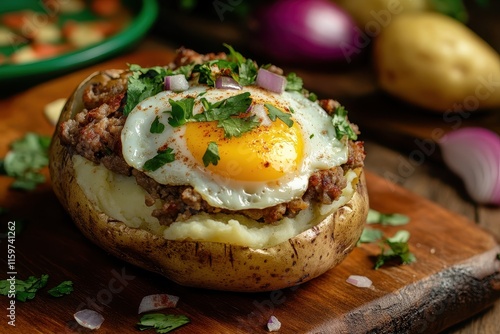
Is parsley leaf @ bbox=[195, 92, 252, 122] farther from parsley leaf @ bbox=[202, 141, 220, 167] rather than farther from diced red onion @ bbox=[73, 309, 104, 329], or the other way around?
diced red onion @ bbox=[73, 309, 104, 329]

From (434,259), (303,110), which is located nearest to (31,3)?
(303,110)

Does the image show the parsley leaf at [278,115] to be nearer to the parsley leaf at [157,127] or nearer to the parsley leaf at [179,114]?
the parsley leaf at [179,114]

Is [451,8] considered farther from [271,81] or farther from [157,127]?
[157,127]

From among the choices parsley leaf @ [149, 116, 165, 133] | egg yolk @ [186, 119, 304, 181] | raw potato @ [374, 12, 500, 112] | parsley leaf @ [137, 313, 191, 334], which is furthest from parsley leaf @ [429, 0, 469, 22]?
parsley leaf @ [137, 313, 191, 334]

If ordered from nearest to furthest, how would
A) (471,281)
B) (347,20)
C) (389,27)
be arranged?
(471,281) < (389,27) < (347,20)

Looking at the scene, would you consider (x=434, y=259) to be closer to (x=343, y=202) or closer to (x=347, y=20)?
(x=343, y=202)

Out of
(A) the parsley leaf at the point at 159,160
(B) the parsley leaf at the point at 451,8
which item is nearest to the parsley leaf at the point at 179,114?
→ (A) the parsley leaf at the point at 159,160

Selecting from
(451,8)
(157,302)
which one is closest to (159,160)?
(157,302)
